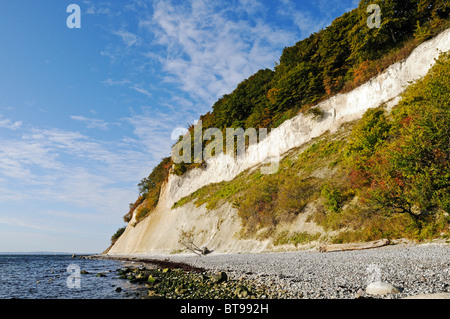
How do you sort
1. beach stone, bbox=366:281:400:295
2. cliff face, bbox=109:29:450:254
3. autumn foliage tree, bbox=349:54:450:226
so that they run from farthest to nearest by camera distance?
cliff face, bbox=109:29:450:254 → autumn foliage tree, bbox=349:54:450:226 → beach stone, bbox=366:281:400:295

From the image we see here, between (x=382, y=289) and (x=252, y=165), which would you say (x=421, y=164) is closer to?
(x=382, y=289)

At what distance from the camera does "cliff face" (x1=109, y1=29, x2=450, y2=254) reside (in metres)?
21.3

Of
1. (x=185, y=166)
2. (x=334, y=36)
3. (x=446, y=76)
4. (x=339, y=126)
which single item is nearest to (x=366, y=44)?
(x=334, y=36)

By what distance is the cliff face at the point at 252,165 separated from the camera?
21283 mm

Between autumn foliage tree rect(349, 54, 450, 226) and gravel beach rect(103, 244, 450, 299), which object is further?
autumn foliage tree rect(349, 54, 450, 226)

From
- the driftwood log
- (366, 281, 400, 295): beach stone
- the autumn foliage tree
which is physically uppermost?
the autumn foliage tree

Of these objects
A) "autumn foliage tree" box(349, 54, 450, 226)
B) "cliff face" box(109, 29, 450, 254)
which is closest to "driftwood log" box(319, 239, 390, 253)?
"autumn foliage tree" box(349, 54, 450, 226)

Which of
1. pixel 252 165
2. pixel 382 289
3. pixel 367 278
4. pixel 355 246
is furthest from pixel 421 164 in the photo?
pixel 252 165

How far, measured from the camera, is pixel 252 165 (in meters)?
35.2

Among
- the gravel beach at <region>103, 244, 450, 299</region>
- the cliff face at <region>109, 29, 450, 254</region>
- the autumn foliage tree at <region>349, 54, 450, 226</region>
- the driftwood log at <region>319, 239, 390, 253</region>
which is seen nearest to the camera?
Result: the gravel beach at <region>103, 244, 450, 299</region>

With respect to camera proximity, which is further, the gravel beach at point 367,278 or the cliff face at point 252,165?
the cliff face at point 252,165

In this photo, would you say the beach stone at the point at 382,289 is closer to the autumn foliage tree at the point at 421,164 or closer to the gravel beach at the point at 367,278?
the gravel beach at the point at 367,278

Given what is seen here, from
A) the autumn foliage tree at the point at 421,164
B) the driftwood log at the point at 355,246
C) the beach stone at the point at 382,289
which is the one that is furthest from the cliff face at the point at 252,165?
the beach stone at the point at 382,289

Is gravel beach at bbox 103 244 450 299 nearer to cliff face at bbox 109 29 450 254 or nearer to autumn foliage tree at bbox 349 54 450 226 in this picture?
autumn foliage tree at bbox 349 54 450 226
